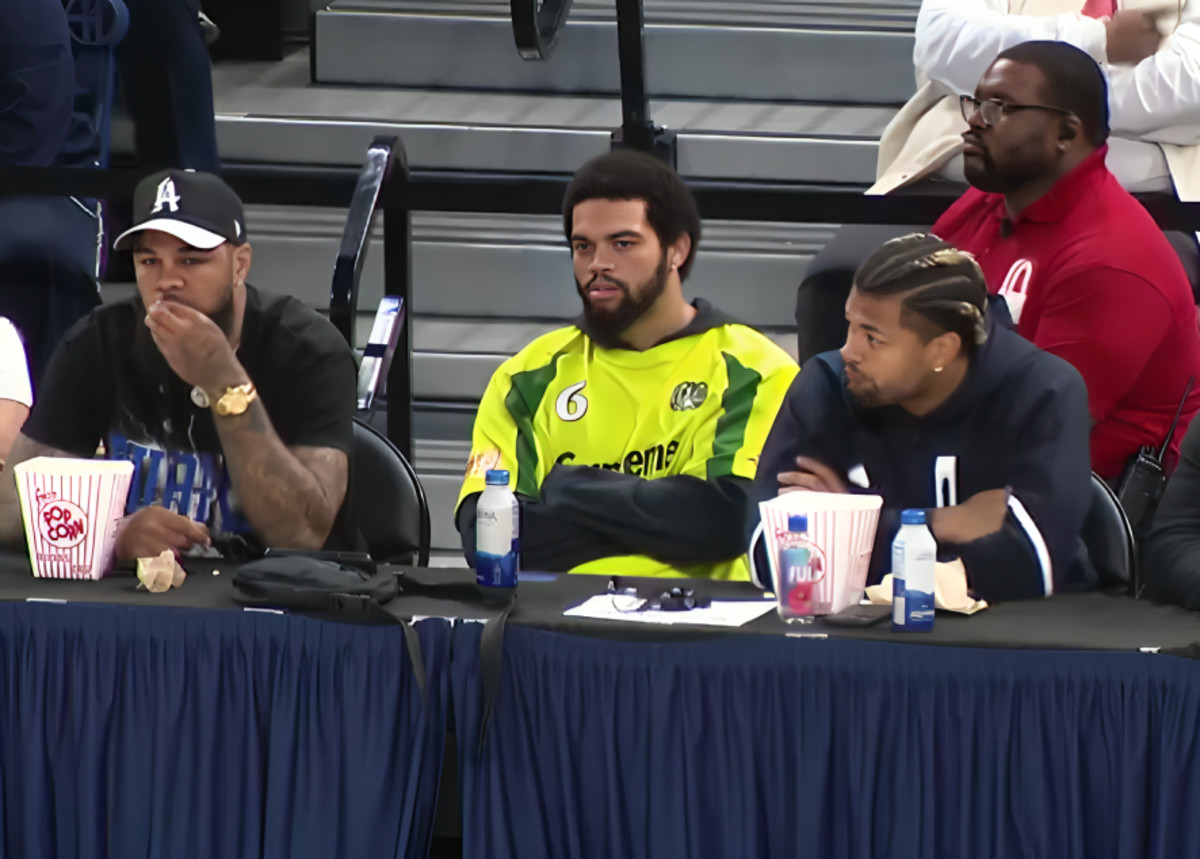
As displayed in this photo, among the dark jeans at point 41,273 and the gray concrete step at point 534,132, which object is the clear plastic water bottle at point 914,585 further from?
the gray concrete step at point 534,132

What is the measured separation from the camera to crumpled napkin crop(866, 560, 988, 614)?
2350 mm

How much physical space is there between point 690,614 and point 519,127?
2666 mm

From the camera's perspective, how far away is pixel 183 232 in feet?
9.94

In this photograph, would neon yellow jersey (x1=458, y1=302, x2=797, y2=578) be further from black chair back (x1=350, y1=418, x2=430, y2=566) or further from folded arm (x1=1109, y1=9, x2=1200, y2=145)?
folded arm (x1=1109, y1=9, x2=1200, y2=145)

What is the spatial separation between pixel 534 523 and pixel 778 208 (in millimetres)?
1070

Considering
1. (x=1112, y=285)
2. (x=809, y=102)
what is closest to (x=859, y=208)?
(x=1112, y=285)

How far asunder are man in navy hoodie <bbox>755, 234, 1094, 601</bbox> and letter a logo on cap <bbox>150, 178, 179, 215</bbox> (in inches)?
47.4

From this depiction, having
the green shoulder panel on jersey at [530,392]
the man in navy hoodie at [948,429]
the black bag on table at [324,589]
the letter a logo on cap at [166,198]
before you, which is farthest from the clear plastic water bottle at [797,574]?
the letter a logo on cap at [166,198]

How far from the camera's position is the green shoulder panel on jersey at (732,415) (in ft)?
9.44

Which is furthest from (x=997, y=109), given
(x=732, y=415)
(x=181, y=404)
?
(x=181, y=404)

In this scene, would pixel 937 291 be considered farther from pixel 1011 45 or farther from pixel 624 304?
pixel 1011 45

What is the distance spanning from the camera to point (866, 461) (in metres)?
2.74

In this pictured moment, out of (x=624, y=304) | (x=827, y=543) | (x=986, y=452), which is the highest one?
(x=624, y=304)

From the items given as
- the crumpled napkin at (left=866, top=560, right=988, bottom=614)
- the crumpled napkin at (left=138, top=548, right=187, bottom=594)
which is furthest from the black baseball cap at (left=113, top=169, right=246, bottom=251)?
the crumpled napkin at (left=866, top=560, right=988, bottom=614)
